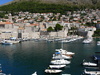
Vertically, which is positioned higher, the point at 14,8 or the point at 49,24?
the point at 14,8

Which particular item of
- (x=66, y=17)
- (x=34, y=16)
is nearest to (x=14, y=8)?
(x=34, y=16)

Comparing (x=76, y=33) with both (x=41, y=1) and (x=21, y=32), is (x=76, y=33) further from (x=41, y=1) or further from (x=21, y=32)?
(x=41, y=1)

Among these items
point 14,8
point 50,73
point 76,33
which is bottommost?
point 50,73

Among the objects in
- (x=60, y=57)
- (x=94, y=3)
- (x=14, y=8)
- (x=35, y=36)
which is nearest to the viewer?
(x=60, y=57)

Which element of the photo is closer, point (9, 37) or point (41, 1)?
point (9, 37)

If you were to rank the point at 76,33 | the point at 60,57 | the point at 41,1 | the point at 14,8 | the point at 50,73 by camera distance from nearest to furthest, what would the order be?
1. the point at 50,73
2. the point at 60,57
3. the point at 76,33
4. the point at 14,8
5. the point at 41,1

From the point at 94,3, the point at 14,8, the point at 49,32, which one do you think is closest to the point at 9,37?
the point at 49,32

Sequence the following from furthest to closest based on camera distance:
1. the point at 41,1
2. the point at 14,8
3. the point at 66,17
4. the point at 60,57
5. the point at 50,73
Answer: the point at 41,1 < the point at 14,8 < the point at 66,17 < the point at 60,57 < the point at 50,73

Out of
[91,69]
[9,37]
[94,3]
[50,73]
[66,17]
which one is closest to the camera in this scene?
[50,73]

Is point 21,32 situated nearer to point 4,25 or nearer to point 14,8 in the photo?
point 4,25
